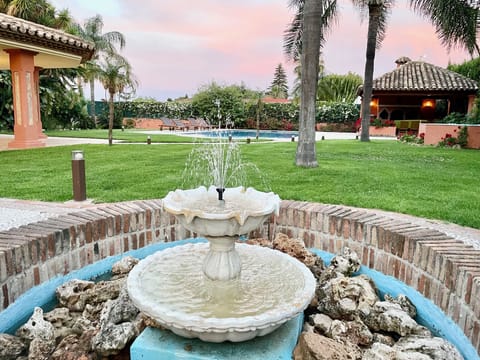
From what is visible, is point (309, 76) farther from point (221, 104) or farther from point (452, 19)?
point (221, 104)

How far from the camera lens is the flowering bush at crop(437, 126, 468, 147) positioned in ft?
42.4

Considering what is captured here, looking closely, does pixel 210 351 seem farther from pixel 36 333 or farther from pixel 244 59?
pixel 244 59

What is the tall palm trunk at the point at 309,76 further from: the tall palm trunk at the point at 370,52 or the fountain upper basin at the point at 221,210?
the tall palm trunk at the point at 370,52

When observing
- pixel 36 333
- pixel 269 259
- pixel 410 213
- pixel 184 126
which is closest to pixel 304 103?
pixel 410 213

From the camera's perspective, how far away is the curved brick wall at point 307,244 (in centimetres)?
251

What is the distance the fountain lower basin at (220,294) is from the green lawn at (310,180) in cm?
206

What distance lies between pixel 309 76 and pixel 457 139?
28.3ft

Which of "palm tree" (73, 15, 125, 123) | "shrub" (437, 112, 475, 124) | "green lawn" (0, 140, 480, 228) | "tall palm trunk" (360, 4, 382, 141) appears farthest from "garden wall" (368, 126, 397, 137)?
"palm tree" (73, 15, 125, 123)

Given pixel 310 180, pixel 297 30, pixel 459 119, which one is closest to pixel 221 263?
pixel 310 180

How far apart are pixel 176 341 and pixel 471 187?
5468mm

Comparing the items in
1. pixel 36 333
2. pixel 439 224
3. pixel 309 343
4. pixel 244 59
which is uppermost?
pixel 244 59

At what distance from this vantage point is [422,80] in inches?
888

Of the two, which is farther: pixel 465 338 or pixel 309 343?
pixel 465 338

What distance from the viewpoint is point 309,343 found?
2080mm
